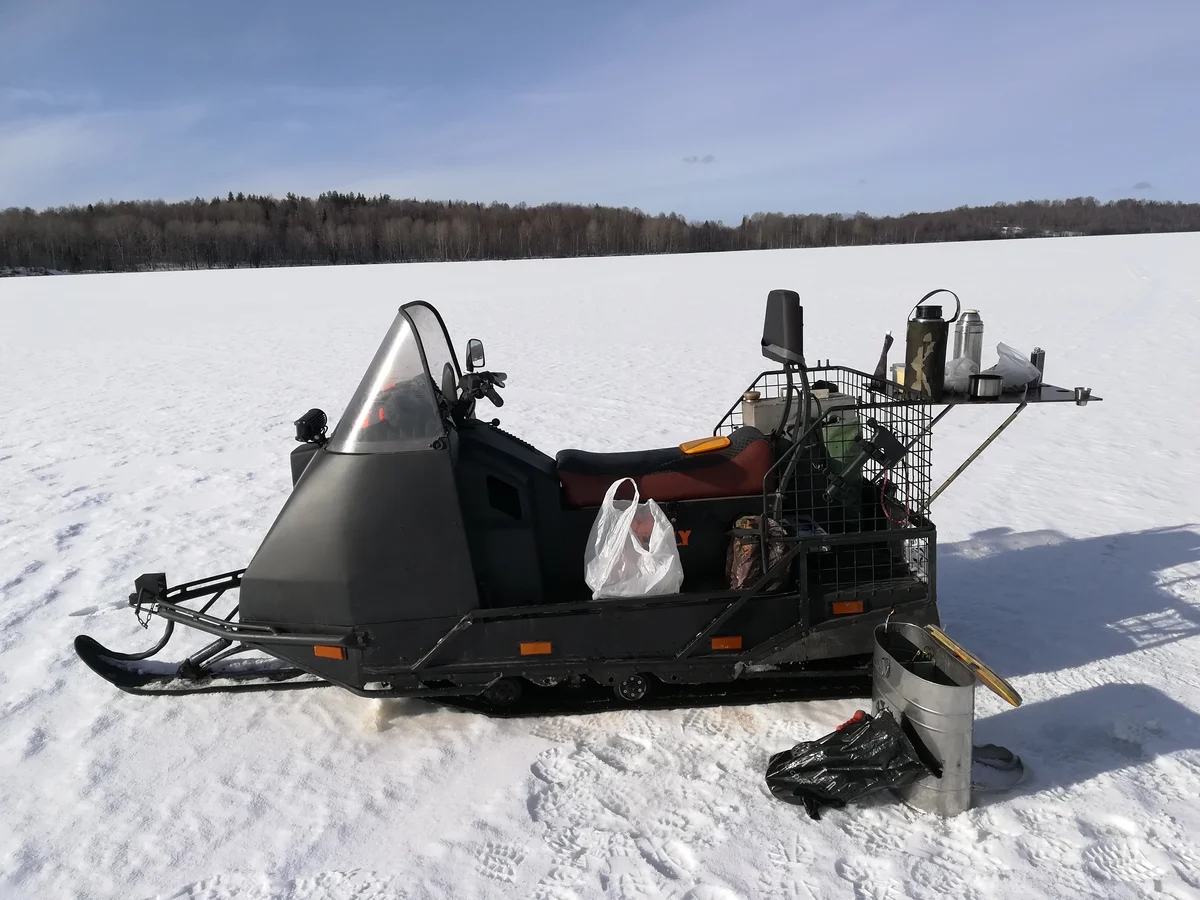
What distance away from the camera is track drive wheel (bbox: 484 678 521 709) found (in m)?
3.23

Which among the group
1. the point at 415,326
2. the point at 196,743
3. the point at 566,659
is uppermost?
the point at 415,326

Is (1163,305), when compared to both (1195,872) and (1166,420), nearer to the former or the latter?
(1166,420)

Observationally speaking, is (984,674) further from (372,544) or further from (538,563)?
(372,544)

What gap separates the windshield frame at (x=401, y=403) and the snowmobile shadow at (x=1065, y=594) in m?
2.74

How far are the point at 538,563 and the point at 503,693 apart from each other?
Result: 548 millimetres

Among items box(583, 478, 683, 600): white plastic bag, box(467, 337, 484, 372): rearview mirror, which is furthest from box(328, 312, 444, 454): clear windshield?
box(583, 478, 683, 600): white plastic bag

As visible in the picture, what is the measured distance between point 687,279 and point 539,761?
2631 cm

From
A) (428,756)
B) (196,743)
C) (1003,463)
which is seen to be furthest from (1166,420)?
(196,743)

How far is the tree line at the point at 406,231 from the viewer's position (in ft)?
209

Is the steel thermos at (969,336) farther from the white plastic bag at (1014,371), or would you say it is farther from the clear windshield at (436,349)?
the clear windshield at (436,349)

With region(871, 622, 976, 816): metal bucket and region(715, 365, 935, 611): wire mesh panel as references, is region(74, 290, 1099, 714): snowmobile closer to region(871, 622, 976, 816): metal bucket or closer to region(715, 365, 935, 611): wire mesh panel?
region(715, 365, 935, 611): wire mesh panel

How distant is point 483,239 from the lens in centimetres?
6625

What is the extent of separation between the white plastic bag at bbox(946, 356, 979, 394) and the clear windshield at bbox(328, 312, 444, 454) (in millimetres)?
2230

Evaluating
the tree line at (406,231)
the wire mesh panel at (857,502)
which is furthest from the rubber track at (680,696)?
the tree line at (406,231)
